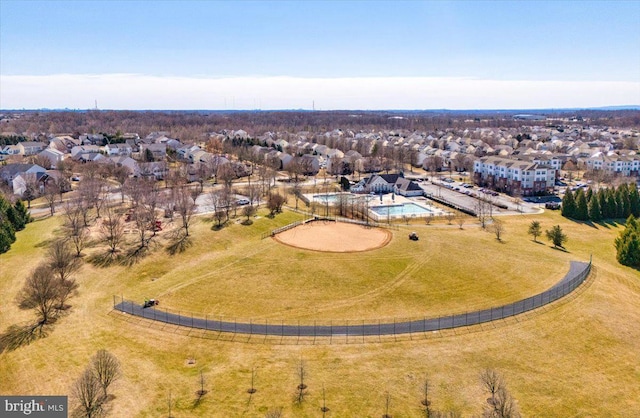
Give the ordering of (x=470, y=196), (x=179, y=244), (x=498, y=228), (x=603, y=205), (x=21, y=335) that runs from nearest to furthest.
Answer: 1. (x=21, y=335)
2. (x=179, y=244)
3. (x=498, y=228)
4. (x=603, y=205)
5. (x=470, y=196)

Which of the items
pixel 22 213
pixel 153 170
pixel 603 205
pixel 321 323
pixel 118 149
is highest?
pixel 118 149

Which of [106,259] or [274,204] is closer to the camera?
[106,259]

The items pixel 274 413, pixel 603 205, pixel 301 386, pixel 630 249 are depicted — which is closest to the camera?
pixel 274 413

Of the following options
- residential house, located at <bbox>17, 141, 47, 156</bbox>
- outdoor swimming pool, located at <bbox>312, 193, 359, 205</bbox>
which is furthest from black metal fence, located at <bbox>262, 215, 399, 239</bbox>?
residential house, located at <bbox>17, 141, 47, 156</bbox>

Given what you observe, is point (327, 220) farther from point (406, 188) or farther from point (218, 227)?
point (406, 188)

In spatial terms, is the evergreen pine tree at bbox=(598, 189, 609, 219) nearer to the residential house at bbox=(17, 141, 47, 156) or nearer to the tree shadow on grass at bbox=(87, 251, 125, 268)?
the tree shadow on grass at bbox=(87, 251, 125, 268)

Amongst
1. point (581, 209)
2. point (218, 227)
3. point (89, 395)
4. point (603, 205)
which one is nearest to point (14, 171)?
point (218, 227)

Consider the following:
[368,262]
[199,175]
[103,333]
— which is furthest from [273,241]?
[199,175]
